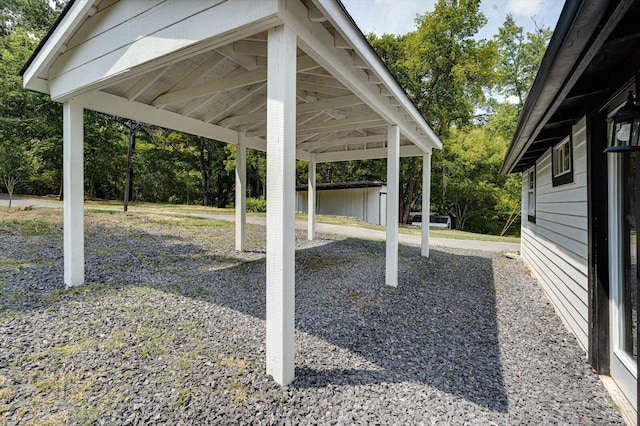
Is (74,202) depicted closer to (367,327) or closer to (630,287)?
(367,327)

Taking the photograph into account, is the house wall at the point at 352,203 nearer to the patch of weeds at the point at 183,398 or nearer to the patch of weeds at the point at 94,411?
the patch of weeds at the point at 183,398

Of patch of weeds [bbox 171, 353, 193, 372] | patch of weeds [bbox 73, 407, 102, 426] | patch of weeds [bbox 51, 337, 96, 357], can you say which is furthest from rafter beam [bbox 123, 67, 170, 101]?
patch of weeds [bbox 73, 407, 102, 426]

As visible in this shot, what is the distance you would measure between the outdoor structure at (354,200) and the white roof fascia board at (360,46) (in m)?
13.4

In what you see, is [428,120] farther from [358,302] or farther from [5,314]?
[5,314]

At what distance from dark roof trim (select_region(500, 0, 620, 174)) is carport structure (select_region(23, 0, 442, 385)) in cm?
160

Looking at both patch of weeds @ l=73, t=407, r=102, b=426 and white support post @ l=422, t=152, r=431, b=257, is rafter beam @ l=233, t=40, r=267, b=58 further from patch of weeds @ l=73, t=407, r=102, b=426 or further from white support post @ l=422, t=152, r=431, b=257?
white support post @ l=422, t=152, r=431, b=257

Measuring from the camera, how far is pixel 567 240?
12.5 feet

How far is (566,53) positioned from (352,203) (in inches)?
708

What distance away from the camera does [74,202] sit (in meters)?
4.11

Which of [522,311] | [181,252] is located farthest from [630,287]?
[181,252]

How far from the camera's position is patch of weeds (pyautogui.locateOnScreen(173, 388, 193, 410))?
2.08m

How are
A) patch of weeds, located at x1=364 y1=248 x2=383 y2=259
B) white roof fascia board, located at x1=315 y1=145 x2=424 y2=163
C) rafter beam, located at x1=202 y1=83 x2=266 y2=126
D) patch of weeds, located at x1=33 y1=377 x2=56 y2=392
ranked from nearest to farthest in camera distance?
1. patch of weeds, located at x1=33 y1=377 x2=56 y2=392
2. rafter beam, located at x1=202 y1=83 x2=266 y2=126
3. patch of weeds, located at x1=364 y1=248 x2=383 y2=259
4. white roof fascia board, located at x1=315 y1=145 x2=424 y2=163

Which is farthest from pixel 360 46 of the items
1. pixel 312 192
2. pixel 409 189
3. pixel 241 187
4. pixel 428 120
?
pixel 409 189

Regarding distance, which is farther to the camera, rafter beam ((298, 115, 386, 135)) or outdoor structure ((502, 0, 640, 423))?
rafter beam ((298, 115, 386, 135))
